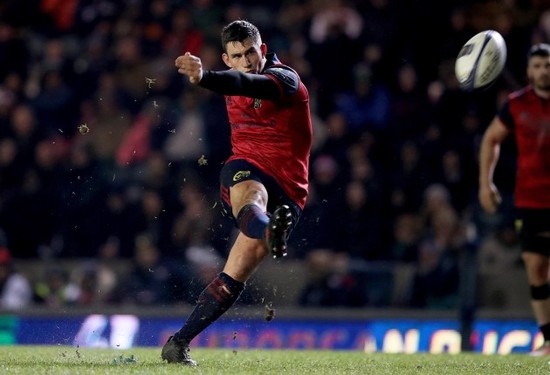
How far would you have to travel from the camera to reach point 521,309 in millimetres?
11938

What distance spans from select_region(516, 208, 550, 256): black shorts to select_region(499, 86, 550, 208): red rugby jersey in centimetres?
7

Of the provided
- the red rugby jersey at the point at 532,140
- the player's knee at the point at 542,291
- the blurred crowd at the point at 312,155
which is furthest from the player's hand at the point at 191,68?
the blurred crowd at the point at 312,155

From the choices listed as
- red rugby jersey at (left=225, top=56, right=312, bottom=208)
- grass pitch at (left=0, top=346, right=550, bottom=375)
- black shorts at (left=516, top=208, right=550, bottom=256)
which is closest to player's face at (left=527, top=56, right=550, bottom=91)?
black shorts at (left=516, top=208, right=550, bottom=256)

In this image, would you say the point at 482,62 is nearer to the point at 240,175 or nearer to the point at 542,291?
the point at 542,291

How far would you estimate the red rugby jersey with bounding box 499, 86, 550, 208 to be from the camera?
9.41 meters

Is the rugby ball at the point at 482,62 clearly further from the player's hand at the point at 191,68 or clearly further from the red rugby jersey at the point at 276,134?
the player's hand at the point at 191,68

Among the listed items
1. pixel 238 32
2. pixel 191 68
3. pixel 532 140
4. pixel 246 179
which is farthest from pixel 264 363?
pixel 532 140

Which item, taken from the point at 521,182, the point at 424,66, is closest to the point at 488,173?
the point at 521,182

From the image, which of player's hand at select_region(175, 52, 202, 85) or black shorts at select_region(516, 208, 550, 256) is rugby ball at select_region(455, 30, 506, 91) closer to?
black shorts at select_region(516, 208, 550, 256)

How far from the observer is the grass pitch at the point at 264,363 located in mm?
6996

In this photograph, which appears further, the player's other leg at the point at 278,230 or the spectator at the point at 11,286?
the spectator at the point at 11,286

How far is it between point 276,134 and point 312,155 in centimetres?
567

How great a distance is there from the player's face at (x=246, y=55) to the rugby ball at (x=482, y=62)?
1948mm

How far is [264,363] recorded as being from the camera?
312 inches
